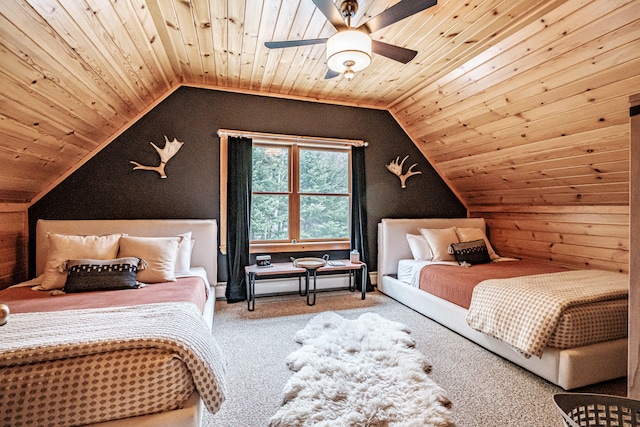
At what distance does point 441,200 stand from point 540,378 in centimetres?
295

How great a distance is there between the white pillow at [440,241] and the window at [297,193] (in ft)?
3.61

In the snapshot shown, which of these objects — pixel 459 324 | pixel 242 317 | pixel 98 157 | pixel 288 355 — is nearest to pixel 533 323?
pixel 459 324

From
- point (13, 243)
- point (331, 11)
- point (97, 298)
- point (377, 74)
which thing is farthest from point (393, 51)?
point (13, 243)

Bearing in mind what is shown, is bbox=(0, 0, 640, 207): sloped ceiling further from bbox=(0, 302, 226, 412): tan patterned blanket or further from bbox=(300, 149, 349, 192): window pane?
bbox=(0, 302, 226, 412): tan patterned blanket

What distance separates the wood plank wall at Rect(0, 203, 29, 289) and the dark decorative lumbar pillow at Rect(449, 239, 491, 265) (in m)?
4.57

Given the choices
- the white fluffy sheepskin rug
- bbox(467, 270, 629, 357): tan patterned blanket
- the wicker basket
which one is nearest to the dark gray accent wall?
the white fluffy sheepskin rug

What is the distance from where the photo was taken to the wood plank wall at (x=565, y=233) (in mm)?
3059

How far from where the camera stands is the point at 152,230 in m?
3.25

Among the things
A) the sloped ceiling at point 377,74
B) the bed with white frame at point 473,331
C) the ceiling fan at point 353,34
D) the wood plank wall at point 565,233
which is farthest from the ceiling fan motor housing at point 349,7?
the wood plank wall at point 565,233

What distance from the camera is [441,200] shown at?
4676 millimetres

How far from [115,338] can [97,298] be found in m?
1.04

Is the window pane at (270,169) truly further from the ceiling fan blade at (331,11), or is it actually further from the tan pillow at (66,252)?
the ceiling fan blade at (331,11)

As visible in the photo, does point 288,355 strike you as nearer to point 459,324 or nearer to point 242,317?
point 242,317

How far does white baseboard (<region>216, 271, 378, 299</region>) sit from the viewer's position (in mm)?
3760
